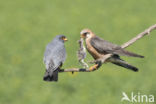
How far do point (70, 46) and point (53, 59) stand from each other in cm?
979

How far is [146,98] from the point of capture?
12.0m

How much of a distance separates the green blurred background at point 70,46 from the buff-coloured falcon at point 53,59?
396 centimetres

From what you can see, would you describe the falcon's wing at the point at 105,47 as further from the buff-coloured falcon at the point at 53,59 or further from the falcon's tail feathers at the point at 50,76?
the falcon's tail feathers at the point at 50,76

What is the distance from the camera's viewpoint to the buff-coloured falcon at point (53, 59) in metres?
7.56

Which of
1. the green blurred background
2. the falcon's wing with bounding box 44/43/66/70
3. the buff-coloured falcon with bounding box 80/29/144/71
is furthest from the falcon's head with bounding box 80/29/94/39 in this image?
the green blurred background

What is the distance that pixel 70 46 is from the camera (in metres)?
17.6

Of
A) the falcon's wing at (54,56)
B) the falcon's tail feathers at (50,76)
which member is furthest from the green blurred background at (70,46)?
the falcon's tail feathers at (50,76)

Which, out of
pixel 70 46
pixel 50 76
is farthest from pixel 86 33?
pixel 70 46

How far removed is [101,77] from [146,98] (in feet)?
6.37

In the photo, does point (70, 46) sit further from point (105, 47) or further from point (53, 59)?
point (105, 47)

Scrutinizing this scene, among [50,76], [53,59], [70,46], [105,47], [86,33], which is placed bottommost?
[50,76]

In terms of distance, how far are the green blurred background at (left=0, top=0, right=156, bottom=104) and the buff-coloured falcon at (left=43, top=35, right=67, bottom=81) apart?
3.96m

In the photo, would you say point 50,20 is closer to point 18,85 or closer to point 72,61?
point 72,61

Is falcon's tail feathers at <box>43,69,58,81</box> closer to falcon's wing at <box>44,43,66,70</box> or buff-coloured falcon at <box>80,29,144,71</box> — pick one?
falcon's wing at <box>44,43,66,70</box>
